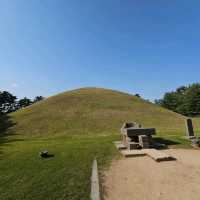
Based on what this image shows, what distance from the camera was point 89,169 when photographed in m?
6.55

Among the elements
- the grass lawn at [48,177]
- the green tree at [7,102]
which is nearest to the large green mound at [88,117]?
the grass lawn at [48,177]

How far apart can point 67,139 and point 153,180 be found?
40.9 feet

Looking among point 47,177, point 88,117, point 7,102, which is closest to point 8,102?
point 7,102

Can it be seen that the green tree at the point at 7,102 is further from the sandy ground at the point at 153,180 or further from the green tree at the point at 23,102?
the sandy ground at the point at 153,180

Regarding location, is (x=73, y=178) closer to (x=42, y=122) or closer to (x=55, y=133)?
(x=55, y=133)

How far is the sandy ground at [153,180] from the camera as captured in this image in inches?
174

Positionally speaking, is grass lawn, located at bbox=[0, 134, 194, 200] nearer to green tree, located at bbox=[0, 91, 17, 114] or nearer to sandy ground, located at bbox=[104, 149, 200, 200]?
sandy ground, located at bbox=[104, 149, 200, 200]

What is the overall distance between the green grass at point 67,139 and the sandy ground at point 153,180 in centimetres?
77

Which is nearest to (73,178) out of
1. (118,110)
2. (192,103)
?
(118,110)

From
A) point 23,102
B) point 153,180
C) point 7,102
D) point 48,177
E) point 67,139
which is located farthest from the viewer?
point 23,102

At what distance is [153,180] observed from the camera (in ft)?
17.5

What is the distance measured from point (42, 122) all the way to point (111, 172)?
2315 centimetres

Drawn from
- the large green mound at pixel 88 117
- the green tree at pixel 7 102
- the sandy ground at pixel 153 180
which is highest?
the green tree at pixel 7 102

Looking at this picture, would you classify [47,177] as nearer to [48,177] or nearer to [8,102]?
[48,177]
